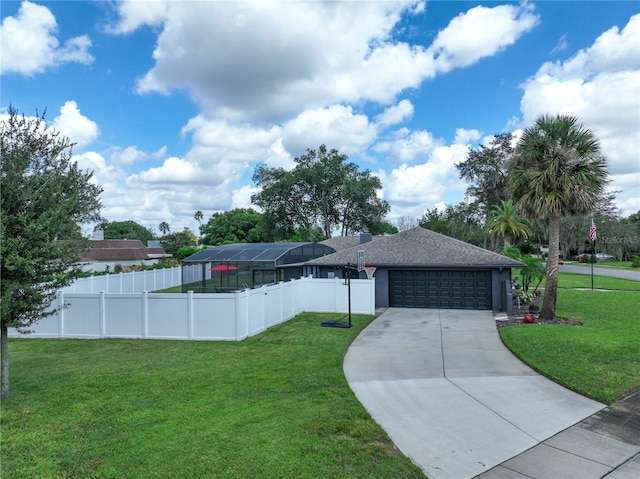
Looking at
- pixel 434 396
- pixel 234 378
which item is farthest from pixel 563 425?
pixel 234 378

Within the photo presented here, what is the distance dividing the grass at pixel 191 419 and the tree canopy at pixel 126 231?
3827 inches

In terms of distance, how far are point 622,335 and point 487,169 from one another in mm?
41083

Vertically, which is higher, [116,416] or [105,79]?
[105,79]

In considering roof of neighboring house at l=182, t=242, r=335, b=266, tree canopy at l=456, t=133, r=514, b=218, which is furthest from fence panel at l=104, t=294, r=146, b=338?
tree canopy at l=456, t=133, r=514, b=218

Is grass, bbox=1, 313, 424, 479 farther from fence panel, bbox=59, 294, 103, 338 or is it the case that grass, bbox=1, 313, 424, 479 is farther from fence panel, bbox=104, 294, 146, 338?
fence panel, bbox=59, 294, 103, 338

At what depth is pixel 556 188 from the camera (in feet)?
47.7

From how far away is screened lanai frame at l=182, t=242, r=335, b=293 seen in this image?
71.4ft

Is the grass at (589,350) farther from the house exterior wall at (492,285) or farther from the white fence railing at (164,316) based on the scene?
the white fence railing at (164,316)

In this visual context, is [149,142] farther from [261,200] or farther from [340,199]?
[340,199]

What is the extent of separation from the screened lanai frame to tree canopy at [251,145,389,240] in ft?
77.2

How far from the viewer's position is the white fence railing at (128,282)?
19.7 m

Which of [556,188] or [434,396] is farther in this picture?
[556,188]

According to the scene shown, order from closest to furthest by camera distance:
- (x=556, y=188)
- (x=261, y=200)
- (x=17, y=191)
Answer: (x=17, y=191), (x=556, y=188), (x=261, y=200)

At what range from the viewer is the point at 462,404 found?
23.5ft
